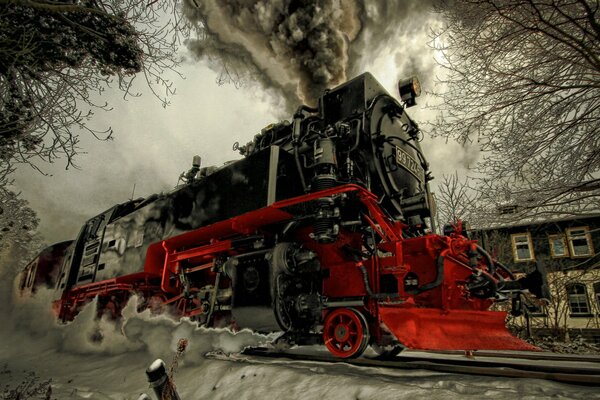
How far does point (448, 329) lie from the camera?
10.8 feet

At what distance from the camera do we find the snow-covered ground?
89.8 inches

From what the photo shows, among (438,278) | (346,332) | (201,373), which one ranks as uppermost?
(438,278)

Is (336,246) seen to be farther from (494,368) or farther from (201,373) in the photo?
(201,373)

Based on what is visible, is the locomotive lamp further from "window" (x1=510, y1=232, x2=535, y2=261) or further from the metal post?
"window" (x1=510, y1=232, x2=535, y2=261)

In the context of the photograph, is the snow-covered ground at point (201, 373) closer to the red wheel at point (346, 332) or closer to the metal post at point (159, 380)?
the red wheel at point (346, 332)

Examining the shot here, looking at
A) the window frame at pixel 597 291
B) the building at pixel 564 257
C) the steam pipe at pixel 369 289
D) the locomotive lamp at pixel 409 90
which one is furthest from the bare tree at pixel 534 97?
the window frame at pixel 597 291

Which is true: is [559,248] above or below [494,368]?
above

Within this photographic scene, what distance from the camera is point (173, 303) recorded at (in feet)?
19.9

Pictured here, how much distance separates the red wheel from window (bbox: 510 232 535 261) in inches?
641

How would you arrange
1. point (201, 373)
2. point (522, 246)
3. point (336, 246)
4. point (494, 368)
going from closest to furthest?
1. point (494, 368)
2. point (201, 373)
3. point (336, 246)
4. point (522, 246)

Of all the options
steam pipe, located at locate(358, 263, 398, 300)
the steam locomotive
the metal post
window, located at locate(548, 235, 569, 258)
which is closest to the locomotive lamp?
the steam locomotive

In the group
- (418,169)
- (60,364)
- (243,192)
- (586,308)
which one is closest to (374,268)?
(243,192)

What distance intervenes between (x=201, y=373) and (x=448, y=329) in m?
2.57

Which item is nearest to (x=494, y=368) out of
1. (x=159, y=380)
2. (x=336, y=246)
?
(x=336, y=246)
